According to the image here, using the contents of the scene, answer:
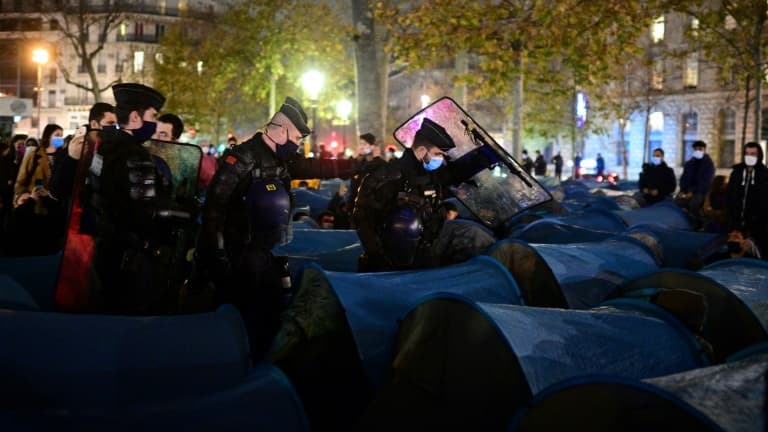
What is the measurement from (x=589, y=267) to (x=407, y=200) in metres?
1.54

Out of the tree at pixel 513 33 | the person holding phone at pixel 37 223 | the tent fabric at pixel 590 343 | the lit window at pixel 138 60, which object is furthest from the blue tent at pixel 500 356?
the lit window at pixel 138 60

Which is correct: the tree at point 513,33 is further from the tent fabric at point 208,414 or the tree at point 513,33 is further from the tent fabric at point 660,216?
the tent fabric at point 208,414

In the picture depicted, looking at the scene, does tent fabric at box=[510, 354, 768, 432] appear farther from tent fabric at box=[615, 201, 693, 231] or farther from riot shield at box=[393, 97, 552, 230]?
tent fabric at box=[615, 201, 693, 231]

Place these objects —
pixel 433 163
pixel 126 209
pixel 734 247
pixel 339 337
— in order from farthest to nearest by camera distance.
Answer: pixel 734 247, pixel 433 163, pixel 126 209, pixel 339 337

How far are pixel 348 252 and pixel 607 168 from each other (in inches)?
2442

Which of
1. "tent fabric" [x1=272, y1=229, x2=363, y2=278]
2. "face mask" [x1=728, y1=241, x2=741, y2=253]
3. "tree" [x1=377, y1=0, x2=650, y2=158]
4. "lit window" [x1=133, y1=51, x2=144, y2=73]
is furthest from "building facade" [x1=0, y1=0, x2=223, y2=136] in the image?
"face mask" [x1=728, y1=241, x2=741, y2=253]

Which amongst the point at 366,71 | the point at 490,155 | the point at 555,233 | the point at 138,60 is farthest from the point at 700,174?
the point at 138,60

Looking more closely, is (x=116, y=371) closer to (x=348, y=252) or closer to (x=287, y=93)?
(x=348, y=252)

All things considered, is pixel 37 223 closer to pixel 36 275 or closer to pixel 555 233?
pixel 36 275

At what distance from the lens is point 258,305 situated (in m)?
6.22

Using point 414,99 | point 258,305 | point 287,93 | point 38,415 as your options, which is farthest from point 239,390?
point 414,99

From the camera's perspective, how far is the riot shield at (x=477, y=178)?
24.4ft

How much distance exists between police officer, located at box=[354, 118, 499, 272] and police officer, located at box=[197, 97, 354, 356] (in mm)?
908

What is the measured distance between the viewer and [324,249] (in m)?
8.97
